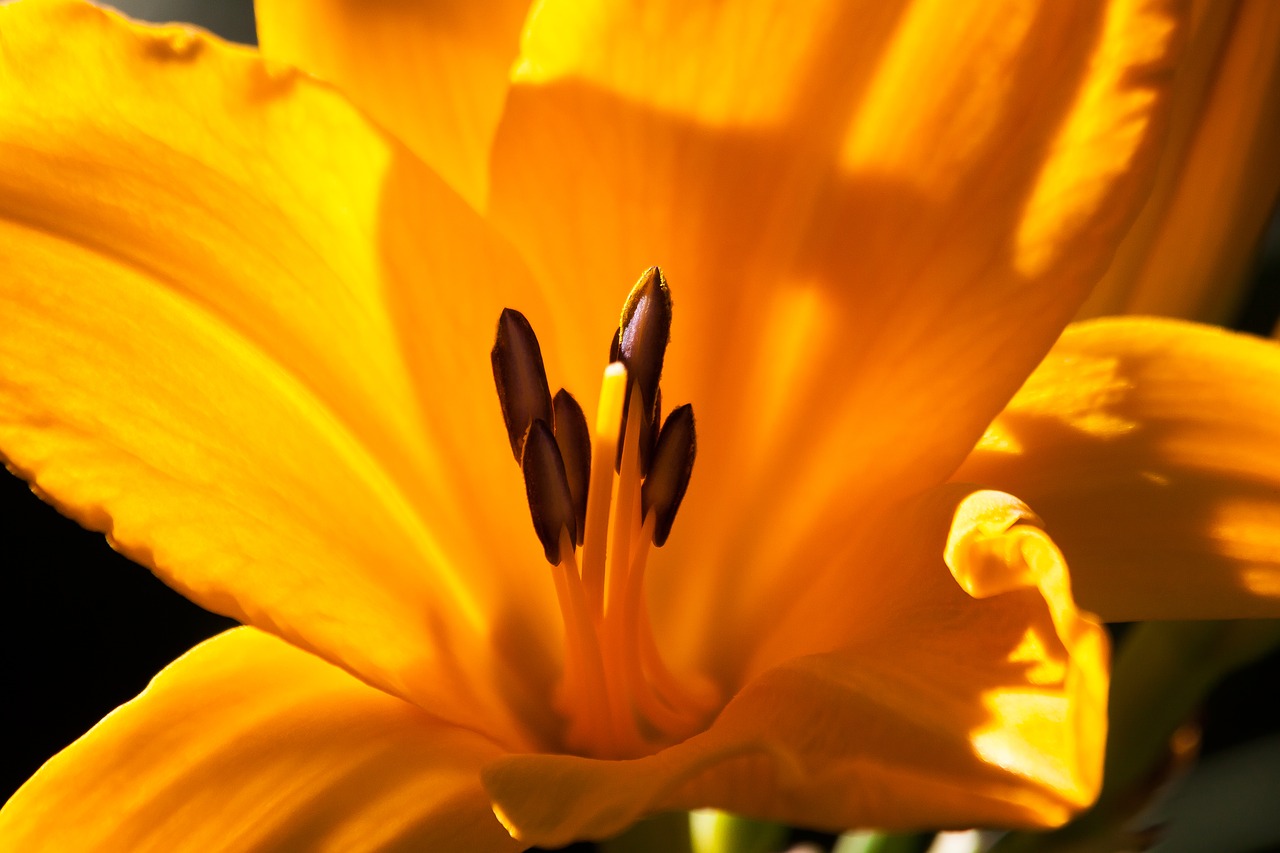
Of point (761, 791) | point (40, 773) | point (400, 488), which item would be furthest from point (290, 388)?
point (761, 791)

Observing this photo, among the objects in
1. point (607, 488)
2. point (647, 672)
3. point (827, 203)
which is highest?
point (827, 203)

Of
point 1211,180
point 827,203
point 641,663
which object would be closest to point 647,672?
point 641,663

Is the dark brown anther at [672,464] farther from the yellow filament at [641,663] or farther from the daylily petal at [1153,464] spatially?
the daylily petal at [1153,464]

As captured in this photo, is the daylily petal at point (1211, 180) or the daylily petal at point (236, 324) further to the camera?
the daylily petal at point (1211, 180)

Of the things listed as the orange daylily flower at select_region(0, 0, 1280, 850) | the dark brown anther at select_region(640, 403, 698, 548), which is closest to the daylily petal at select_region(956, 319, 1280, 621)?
the orange daylily flower at select_region(0, 0, 1280, 850)

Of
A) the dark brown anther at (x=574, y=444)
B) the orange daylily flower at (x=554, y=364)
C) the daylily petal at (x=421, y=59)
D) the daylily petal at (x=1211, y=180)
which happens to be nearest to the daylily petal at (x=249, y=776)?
the orange daylily flower at (x=554, y=364)

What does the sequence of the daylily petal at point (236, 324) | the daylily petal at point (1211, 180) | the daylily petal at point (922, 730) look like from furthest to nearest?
the daylily petal at point (1211, 180)
the daylily petal at point (236, 324)
the daylily petal at point (922, 730)

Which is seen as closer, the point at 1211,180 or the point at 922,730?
the point at 922,730

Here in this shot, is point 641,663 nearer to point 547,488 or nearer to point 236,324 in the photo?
point 547,488
